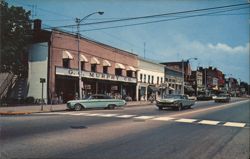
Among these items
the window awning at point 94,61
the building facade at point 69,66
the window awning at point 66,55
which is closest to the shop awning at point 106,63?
the building facade at point 69,66

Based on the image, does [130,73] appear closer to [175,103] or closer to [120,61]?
[120,61]

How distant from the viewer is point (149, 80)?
5538 cm

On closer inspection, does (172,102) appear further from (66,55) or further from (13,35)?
(13,35)

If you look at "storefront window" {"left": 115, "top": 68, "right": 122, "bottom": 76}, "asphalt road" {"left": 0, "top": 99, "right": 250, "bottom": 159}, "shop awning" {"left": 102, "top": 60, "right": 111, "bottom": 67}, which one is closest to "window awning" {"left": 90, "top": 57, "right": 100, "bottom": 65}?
"shop awning" {"left": 102, "top": 60, "right": 111, "bottom": 67}

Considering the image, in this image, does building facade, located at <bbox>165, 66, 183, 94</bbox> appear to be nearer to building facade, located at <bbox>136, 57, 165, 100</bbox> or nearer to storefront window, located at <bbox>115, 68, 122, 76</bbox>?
building facade, located at <bbox>136, 57, 165, 100</bbox>

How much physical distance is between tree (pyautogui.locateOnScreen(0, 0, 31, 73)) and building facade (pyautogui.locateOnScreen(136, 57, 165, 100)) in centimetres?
2347

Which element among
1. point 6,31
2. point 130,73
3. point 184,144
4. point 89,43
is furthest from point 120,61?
point 184,144

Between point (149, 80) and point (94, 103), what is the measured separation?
30.5 m

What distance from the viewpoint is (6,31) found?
95.8ft

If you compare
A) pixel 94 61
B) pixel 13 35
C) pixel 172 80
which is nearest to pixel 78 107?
pixel 13 35

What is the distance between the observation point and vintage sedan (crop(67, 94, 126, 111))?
24.6m

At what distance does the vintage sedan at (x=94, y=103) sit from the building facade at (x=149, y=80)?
24031 mm

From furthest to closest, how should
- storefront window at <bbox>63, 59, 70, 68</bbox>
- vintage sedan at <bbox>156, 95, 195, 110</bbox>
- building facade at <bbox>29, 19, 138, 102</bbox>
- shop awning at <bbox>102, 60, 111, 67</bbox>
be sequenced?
shop awning at <bbox>102, 60, 111, 67</bbox>, storefront window at <bbox>63, 59, 70, 68</bbox>, building facade at <bbox>29, 19, 138, 102</bbox>, vintage sedan at <bbox>156, 95, 195, 110</bbox>

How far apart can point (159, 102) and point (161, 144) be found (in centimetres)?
1745
